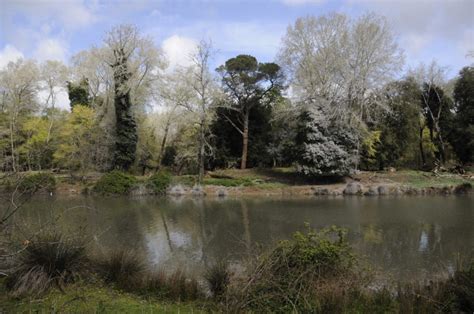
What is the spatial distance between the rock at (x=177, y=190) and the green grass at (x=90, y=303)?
19.3m

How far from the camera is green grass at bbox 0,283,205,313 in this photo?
17.1ft

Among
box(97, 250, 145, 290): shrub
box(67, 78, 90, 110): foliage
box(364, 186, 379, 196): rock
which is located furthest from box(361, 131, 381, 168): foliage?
box(67, 78, 90, 110): foliage

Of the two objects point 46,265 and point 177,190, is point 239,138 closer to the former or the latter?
point 177,190

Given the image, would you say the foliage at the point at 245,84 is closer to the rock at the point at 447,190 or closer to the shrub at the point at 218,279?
the rock at the point at 447,190

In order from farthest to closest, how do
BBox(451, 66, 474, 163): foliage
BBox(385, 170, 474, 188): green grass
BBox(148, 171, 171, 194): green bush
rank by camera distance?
BBox(451, 66, 474, 163): foliage, BBox(148, 171, 171, 194): green bush, BBox(385, 170, 474, 188): green grass

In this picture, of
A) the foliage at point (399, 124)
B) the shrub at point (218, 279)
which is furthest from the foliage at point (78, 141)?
the shrub at point (218, 279)

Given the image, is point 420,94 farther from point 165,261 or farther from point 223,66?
point 165,261

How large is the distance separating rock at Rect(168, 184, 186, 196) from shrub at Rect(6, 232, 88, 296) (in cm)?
1881

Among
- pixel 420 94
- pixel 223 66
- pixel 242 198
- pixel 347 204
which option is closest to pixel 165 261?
pixel 347 204

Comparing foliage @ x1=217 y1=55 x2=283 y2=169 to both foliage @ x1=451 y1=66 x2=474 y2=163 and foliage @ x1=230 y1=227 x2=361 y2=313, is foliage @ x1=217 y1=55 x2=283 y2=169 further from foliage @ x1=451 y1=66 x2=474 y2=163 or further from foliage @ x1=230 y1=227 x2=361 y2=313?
foliage @ x1=230 y1=227 x2=361 y2=313

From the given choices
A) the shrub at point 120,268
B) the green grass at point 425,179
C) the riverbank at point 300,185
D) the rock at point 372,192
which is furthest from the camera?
the green grass at point 425,179

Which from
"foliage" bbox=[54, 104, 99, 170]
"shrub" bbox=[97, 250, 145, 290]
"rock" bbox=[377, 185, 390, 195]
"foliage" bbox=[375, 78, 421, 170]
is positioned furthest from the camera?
"foliage" bbox=[375, 78, 421, 170]

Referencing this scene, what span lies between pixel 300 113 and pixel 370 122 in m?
5.91

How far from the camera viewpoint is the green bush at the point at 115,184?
25672mm
